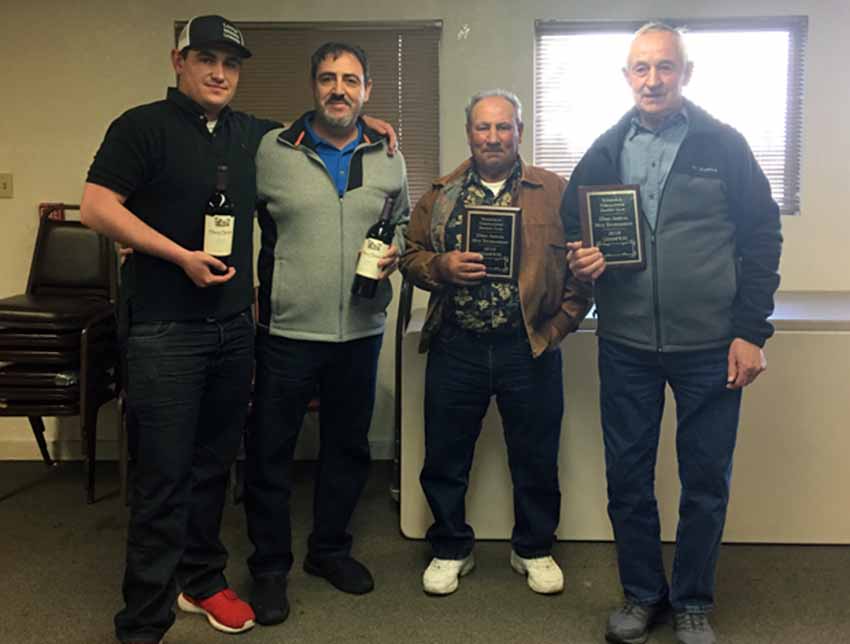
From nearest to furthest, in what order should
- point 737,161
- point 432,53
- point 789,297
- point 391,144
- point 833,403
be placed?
point 737,161 → point 391,144 → point 833,403 → point 789,297 → point 432,53

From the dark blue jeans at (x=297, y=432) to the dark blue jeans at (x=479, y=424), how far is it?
205 millimetres

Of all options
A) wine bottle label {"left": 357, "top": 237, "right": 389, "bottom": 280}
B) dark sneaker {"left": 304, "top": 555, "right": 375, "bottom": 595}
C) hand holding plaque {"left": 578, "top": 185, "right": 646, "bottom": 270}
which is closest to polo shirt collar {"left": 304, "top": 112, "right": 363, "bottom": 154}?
wine bottle label {"left": 357, "top": 237, "right": 389, "bottom": 280}

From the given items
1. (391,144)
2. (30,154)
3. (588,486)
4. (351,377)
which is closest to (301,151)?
(391,144)

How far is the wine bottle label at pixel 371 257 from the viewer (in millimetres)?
1972

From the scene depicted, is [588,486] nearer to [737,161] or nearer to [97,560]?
[737,161]

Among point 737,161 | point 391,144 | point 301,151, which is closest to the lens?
point 737,161

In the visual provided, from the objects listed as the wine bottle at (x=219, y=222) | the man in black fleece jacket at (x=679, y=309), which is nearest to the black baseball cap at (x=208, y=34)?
the wine bottle at (x=219, y=222)

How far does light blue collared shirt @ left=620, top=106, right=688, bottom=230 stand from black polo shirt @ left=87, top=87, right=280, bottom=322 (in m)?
0.98

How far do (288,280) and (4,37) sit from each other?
2299mm

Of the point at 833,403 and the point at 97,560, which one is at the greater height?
the point at 833,403

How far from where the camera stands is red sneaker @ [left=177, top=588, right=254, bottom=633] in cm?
203

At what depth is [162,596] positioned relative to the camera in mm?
Answer: 1836

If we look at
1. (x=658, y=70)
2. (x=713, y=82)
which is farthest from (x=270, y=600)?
(x=713, y=82)

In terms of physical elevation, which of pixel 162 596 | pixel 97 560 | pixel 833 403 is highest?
pixel 833 403
